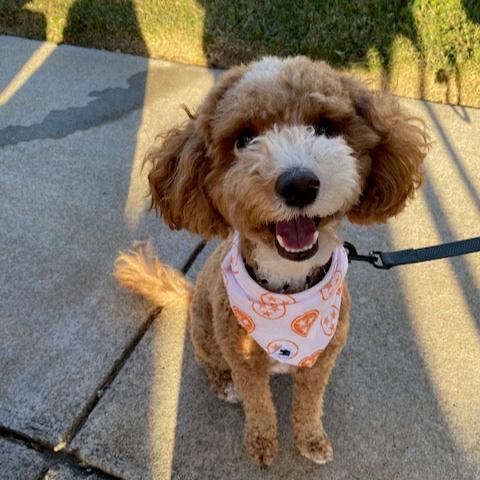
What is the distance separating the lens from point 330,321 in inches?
88.0

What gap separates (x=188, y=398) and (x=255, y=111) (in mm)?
1448

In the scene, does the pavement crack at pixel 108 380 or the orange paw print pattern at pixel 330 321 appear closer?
the orange paw print pattern at pixel 330 321

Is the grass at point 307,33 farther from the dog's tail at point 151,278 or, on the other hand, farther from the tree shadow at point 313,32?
the dog's tail at point 151,278

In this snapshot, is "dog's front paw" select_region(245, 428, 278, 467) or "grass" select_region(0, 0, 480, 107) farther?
"grass" select_region(0, 0, 480, 107)

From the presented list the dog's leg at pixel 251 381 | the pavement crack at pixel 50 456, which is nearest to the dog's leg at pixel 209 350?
the dog's leg at pixel 251 381

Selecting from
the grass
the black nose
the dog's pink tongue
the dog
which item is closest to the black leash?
the dog

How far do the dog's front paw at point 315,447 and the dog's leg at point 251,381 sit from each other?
0.12 m

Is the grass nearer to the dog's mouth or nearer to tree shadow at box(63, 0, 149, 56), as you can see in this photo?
tree shadow at box(63, 0, 149, 56)

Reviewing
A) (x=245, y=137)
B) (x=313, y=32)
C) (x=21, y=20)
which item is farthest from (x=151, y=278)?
(x=21, y=20)

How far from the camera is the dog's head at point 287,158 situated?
5.67 ft

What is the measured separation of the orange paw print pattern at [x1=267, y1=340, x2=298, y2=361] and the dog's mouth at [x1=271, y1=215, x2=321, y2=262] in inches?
17.8

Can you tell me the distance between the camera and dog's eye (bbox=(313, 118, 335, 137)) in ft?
6.26

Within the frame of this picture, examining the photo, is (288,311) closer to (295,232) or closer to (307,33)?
(295,232)

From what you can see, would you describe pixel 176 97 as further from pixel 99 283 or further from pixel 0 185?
pixel 99 283
